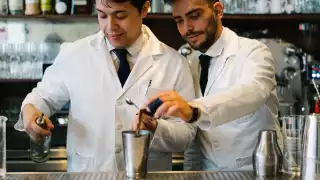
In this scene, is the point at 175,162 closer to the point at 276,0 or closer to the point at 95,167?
the point at 95,167

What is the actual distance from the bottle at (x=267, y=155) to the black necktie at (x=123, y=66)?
618 millimetres

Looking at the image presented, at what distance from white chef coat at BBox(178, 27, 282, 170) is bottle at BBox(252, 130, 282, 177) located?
137 mm

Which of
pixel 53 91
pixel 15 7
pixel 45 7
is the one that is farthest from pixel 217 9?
pixel 15 7

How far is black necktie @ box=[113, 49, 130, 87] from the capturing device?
1955mm

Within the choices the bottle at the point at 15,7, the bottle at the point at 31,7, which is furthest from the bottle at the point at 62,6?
the bottle at the point at 15,7

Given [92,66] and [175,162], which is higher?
[92,66]

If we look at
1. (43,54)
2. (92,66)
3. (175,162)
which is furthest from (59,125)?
(92,66)

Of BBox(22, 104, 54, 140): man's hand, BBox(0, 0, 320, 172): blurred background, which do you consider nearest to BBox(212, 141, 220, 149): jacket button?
BBox(22, 104, 54, 140): man's hand

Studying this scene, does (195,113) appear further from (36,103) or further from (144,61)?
(36,103)

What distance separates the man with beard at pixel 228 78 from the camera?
1.73 meters

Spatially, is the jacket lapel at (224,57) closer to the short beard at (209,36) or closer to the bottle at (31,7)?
the short beard at (209,36)

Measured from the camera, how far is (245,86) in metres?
1.65

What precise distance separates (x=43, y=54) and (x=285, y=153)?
2.18 m

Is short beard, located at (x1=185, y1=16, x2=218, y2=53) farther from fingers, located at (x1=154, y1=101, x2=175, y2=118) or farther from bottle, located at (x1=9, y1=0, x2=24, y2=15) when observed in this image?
bottle, located at (x1=9, y1=0, x2=24, y2=15)
